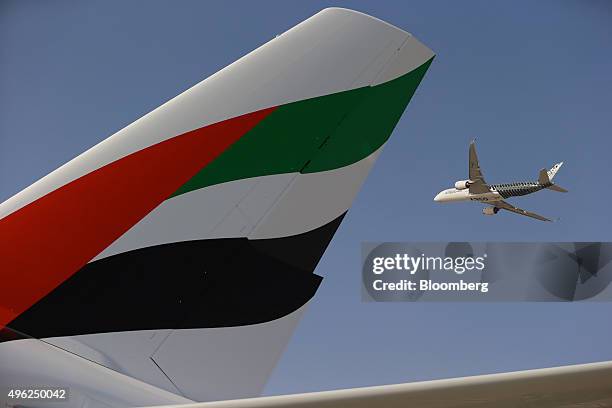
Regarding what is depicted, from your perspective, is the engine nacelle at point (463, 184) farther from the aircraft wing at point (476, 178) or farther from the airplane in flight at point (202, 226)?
the airplane in flight at point (202, 226)

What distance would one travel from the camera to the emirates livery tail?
227cm

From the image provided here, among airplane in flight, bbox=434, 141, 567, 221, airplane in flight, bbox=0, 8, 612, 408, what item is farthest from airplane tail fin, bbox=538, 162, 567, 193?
airplane in flight, bbox=0, 8, 612, 408

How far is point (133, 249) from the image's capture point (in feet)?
8.10

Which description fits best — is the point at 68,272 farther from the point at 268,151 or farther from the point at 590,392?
the point at 590,392

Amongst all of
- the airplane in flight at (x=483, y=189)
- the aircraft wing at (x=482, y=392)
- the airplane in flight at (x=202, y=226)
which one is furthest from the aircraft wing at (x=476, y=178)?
the aircraft wing at (x=482, y=392)

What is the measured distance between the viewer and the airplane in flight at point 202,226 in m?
2.25

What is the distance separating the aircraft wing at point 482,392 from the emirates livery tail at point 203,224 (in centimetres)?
94

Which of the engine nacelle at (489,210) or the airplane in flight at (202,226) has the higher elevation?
the airplane in flight at (202,226)

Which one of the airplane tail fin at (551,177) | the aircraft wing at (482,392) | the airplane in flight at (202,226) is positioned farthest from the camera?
the airplane tail fin at (551,177)

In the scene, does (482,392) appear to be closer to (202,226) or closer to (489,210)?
(202,226)

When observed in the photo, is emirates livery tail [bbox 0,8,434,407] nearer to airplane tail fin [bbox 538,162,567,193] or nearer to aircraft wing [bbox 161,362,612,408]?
aircraft wing [bbox 161,362,612,408]

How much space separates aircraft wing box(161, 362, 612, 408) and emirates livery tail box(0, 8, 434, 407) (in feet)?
3.08

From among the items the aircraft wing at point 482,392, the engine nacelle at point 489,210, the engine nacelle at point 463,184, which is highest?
the aircraft wing at point 482,392

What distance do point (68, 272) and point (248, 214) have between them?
27.5 inches
